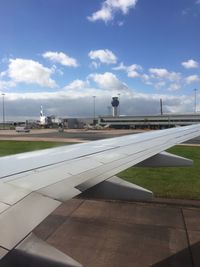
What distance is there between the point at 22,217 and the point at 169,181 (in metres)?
9.86

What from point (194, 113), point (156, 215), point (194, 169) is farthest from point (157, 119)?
point (156, 215)

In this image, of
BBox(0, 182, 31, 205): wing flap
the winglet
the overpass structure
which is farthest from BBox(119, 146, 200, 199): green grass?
the overpass structure

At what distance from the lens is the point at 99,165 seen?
3576 mm

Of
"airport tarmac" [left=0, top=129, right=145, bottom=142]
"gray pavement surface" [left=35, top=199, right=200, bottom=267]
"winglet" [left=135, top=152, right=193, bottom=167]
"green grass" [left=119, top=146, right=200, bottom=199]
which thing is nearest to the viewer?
"gray pavement surface" [left=35, top=199, right=200, bottom=267]

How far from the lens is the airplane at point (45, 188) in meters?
1.89

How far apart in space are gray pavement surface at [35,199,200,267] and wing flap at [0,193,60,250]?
10.0 ft

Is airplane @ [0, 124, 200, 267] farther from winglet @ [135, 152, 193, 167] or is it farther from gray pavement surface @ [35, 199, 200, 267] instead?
gray pavement surface @ [35, 199, 200, 267]

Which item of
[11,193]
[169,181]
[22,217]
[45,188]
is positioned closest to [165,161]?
[45,188]

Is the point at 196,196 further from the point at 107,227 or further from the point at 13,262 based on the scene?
the point at 13,262

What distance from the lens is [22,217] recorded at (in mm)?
1930

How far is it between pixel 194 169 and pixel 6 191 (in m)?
12.7

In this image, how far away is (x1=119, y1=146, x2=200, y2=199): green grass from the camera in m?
9.39

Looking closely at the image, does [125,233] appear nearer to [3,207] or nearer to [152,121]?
[3,207]

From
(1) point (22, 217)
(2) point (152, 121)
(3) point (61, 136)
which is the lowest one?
(3) point (61, 136)
